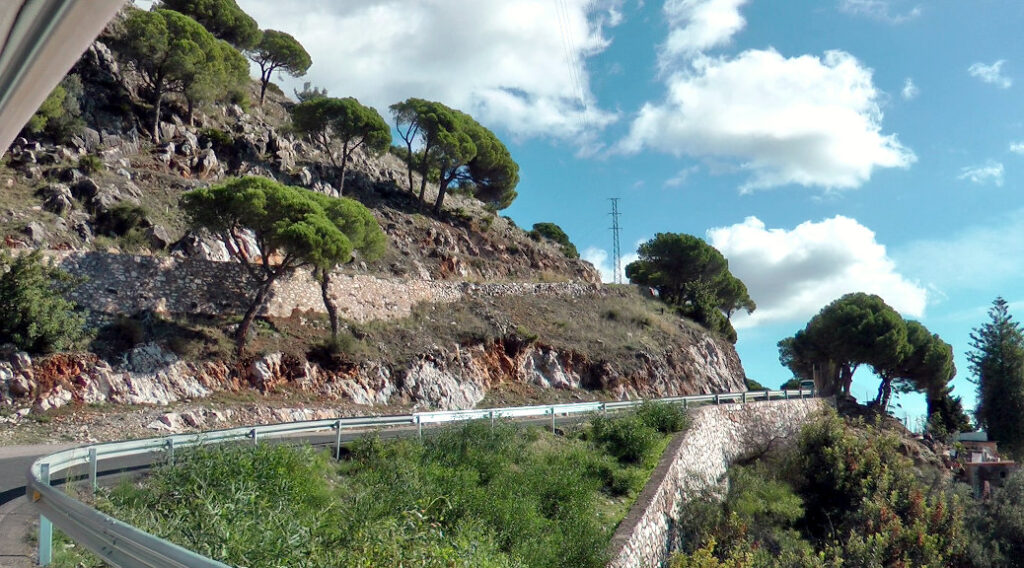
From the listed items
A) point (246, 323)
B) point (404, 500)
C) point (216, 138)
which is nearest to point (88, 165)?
point (216, 138)

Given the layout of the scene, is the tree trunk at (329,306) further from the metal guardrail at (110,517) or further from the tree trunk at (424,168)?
the tree trunk at (424,168)

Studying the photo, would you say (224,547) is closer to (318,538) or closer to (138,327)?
(318,538)

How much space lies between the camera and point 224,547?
625 cm

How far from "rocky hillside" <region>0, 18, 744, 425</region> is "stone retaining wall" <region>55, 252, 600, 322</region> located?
7 centimetres

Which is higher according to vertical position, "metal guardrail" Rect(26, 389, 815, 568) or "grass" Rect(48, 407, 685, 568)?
"metal guardrail" Rect(26, 389, 815, 568)

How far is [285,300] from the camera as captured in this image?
3234 cm

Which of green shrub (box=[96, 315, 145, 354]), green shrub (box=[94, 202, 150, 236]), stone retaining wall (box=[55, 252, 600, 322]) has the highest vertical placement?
green shrub (box=[94, 202, 150, 236])

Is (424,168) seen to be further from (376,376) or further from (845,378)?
(845,378)

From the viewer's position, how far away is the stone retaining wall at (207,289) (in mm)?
26828

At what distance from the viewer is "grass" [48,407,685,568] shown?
6977 mm

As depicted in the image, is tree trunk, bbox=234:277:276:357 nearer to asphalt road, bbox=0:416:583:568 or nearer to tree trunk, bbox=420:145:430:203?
asphalt road, bbox=0:416:583:568

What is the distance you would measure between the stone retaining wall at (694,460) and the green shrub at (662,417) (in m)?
0.45

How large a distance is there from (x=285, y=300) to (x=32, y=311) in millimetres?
10808

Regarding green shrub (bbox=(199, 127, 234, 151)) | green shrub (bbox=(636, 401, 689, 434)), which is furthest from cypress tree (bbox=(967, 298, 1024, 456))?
green shrub (bbox=(199, 127, 234, 151))
